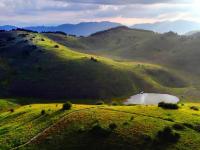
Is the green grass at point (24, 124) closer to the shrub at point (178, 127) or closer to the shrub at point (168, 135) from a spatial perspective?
the shrub at point (168, 135)

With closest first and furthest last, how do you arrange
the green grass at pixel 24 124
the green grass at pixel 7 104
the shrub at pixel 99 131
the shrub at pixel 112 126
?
the shrub at pixel 99 131
the green grass at pixel 24 124
the shrub at pixel 112 126
the green grass at pixel 7 104

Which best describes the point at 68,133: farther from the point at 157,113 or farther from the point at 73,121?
the point at 157,113

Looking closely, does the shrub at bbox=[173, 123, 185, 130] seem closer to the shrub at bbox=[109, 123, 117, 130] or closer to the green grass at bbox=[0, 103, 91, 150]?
the shrub at bbox=[109, 123, 117, 130]

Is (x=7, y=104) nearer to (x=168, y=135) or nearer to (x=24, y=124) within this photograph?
(x=24, y=124)

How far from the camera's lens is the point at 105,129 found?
80.2 meters

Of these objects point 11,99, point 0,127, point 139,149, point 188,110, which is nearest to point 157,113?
point 188,110

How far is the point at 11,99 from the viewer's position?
182 m

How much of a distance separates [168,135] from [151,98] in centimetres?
10274

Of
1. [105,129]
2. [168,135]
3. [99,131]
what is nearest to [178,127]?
[168,135]

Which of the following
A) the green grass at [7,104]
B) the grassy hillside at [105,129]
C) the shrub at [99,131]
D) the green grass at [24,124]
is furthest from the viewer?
the green grass at [7,104]

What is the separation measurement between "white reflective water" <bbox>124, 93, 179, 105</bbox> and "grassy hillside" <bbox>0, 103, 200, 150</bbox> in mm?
76213

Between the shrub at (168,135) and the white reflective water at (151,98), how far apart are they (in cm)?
9004

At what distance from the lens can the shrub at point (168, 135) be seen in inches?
3041

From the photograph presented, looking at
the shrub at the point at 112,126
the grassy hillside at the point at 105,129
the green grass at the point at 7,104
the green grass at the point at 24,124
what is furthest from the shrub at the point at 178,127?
the green grass at the point at 7,104
